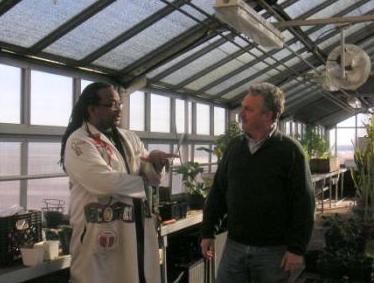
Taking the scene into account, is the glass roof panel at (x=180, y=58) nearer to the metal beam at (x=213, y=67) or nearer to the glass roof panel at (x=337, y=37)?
the metal beam at (x=213, y=67)

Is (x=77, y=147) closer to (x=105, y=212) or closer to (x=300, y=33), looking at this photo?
(x=105, y=212)

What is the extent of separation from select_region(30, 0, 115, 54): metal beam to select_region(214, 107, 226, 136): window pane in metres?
4.00

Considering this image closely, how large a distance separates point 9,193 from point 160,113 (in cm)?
261

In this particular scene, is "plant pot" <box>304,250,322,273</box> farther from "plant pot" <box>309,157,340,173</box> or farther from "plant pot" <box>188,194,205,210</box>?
"plant pot" <box>309,157,340,173</box>

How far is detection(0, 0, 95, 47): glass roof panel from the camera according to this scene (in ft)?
10.3

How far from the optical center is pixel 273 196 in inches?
87.4

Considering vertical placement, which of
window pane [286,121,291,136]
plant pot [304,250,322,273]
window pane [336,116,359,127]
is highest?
window pane [336,116,359,127]

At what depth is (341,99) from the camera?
12578mm

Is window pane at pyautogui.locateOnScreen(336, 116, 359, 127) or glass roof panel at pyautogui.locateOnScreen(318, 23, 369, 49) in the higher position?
glass roof panel at pyautogui.locateOnScreen(318, 23, 369, 49)

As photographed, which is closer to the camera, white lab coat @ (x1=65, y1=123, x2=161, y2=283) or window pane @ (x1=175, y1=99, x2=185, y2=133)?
white lab coat @ (x1=65, y1=123, x2=161, y2=283)

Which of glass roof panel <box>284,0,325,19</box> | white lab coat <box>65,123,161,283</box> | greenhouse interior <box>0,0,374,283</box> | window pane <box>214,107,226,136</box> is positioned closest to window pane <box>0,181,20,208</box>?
greenhouse interior <box>0,0,374,283</box>

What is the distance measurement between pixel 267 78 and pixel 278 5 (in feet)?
8.19

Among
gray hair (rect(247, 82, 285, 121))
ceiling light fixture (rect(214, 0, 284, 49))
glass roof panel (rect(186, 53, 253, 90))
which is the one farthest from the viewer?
glass roof panel (rect(186, 53, 253, 90))

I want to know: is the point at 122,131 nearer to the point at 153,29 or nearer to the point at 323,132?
the point at 153,29
